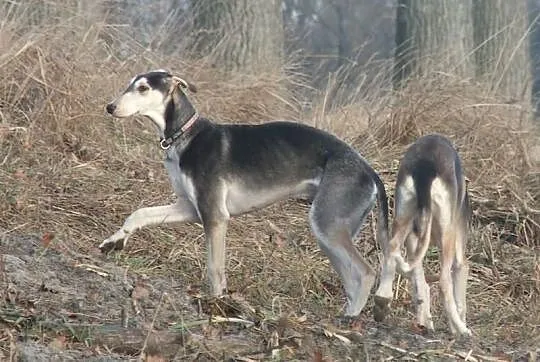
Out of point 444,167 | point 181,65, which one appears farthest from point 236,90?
point 444,167

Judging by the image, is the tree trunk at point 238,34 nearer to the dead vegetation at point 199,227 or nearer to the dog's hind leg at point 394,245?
the dead vegetation at point 199,227

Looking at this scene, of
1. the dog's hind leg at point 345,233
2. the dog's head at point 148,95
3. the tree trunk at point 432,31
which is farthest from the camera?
the tree trunk at point 432,31

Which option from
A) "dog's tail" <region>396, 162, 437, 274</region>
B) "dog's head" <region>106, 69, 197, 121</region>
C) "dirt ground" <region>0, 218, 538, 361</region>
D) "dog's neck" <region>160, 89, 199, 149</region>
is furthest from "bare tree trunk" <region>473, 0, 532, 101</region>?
"dirt ground" <region>0, 218, 538, 361</region>

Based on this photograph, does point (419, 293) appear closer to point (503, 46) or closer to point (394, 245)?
point (394, 245)

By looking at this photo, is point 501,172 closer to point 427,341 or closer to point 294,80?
point 294,80

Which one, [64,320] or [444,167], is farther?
[444,167]

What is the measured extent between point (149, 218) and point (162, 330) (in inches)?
71.1

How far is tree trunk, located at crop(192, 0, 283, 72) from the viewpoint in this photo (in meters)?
12.3

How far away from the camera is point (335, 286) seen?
25.3ft

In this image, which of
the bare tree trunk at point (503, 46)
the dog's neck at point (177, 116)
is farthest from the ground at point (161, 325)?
the bare tree trunk at point (503, 46)

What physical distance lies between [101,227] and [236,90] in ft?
11.2

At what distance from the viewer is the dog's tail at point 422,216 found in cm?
604

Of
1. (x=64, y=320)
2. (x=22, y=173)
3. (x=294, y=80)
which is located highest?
(x=64, y=320)

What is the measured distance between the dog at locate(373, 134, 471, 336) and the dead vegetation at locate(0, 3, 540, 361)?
217 mm
